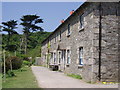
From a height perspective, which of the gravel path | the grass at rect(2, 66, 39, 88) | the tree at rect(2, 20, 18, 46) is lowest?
the gravel path

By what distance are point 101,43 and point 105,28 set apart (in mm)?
930

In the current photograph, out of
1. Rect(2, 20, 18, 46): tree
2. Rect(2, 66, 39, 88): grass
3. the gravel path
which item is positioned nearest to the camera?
Rect(2, 66, 39, 88): grass

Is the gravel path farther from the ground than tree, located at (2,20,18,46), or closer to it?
closer to it

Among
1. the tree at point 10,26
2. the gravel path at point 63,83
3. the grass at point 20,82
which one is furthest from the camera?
the tree at point 10,26

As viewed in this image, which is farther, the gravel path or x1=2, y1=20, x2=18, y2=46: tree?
x1=2, y1=20, x2=18, y2=46: tree

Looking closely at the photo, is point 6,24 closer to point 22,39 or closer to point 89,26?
point 22,39

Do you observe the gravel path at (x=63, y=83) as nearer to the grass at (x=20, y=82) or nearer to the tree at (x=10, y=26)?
the grass at (x=20, y=82)

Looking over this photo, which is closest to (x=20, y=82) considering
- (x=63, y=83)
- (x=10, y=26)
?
(x=63, y=83)

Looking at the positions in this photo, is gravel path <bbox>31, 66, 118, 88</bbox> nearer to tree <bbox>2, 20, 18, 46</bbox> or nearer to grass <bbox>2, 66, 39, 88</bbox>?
grass <bbox>2, 66, 39, 88</bbox>

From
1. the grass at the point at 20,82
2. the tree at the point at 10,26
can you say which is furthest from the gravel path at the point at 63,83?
the tree at the point at 10,26

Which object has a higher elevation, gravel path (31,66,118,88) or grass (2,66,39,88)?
grass (2,66,39,88)

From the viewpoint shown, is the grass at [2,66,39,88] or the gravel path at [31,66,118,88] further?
the gravel path at [31,66,118,88]

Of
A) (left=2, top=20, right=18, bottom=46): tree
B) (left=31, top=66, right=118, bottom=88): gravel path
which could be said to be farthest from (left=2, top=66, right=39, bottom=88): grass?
(left=2, top=20, right=18, bottom=46): tree

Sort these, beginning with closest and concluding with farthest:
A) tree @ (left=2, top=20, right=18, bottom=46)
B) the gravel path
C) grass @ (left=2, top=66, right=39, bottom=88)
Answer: grass @ (left=2, top=66, right=39, bottom=88) → the gravel path → tree @ (left=2, top=20, right=18, bottom=46)
